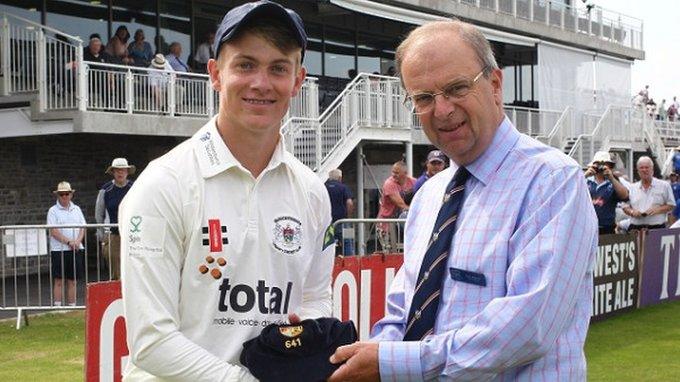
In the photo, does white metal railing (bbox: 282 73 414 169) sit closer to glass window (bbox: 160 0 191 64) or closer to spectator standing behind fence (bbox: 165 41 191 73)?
spectator standing behind fence (bbox: 165 41 191 73)

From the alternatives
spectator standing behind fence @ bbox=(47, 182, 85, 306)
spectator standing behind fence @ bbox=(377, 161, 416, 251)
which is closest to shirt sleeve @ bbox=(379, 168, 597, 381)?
spectator standing behind fence @ bbox=(47, 182, 85, 306)

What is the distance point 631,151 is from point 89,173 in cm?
1950

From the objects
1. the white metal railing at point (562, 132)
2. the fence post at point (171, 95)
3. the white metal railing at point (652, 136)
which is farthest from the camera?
the white metal railing at point (652, 136)

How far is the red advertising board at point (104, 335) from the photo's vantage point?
5.26 meters

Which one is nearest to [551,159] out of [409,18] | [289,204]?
[289,204]

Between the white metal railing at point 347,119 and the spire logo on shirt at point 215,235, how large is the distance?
15374 mm

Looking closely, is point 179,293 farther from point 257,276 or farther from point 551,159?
point 551,159

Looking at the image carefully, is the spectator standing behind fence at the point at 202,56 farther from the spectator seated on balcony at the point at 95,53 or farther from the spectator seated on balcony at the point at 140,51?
the spectator seated on balcony at the point at 95,53

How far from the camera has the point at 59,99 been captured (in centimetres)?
1678

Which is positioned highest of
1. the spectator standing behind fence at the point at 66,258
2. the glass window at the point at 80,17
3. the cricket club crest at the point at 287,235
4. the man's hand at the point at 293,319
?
the glass window at the point at 80,17

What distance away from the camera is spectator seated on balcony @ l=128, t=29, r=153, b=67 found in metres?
19.2

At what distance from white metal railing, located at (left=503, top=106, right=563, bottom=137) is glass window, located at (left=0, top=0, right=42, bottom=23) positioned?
46.1 feet

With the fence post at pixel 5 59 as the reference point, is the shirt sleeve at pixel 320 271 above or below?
below

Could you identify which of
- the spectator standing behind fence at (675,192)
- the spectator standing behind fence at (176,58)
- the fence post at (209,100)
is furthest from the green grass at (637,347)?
the spectator standing behind fence at (176,58)
